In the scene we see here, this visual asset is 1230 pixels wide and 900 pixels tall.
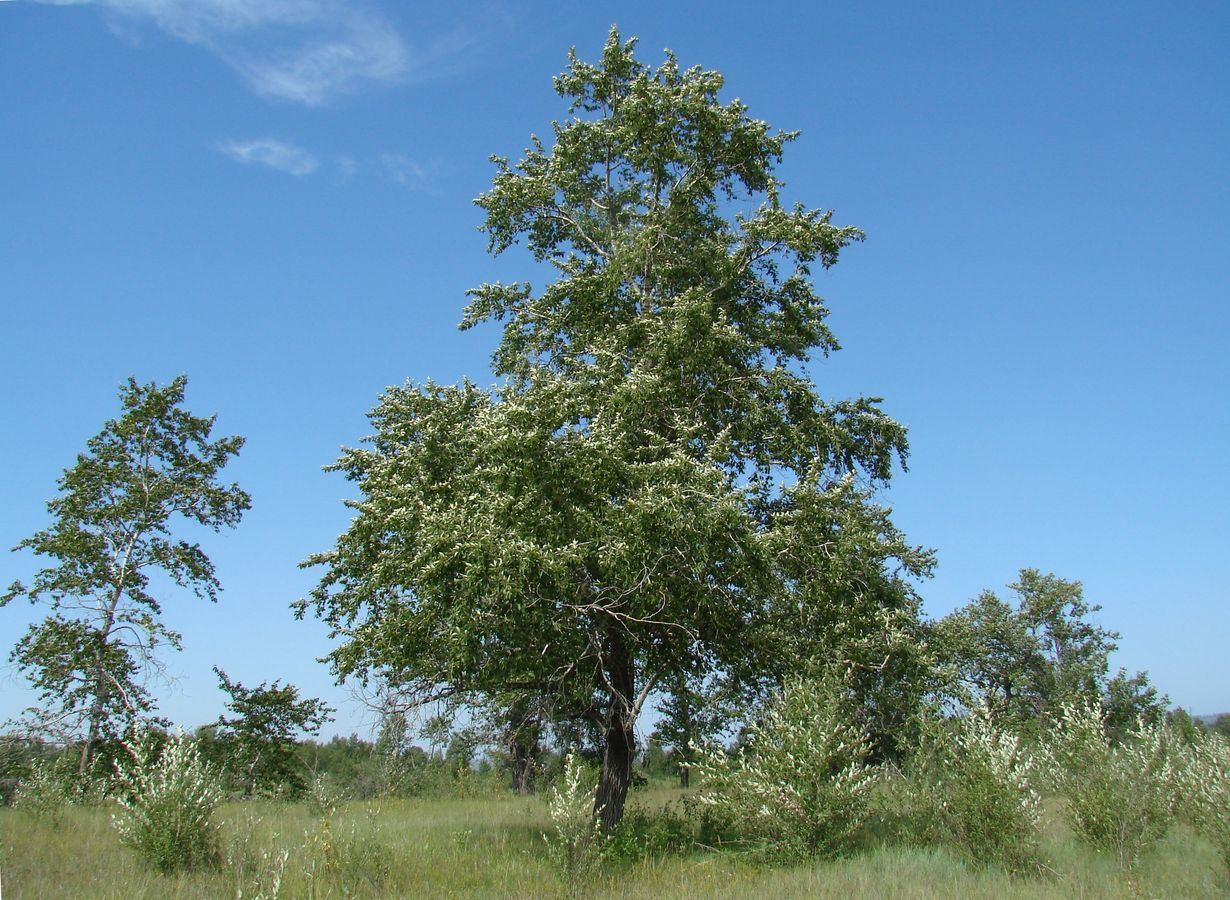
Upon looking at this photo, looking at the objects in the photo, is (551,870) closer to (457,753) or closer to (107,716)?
(457,753)

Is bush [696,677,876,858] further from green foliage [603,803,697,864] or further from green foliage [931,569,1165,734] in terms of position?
green foliage [931,569,1165,734]

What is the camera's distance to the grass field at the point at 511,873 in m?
9.46

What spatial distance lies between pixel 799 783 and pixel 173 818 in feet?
29.6

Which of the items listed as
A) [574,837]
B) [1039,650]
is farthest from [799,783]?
[1039,650]

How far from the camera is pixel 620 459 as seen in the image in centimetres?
1339

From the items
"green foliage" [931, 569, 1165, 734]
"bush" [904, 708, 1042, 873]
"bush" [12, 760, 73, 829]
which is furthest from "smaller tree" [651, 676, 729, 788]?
"green foliage" [931, 569, 1165, 734]

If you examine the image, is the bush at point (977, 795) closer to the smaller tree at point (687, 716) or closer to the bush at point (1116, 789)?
the bush at point (1116, 789)

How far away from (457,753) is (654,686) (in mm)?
4235

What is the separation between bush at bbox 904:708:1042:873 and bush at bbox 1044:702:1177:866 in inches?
45.7

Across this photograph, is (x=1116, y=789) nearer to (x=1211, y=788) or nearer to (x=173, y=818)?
(x=1211, y=788)

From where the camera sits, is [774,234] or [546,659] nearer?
[546,659]

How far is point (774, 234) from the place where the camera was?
54.1 feet

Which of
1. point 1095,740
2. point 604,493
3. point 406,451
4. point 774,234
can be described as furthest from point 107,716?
point 1095,740

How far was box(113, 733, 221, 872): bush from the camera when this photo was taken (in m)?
10.5
